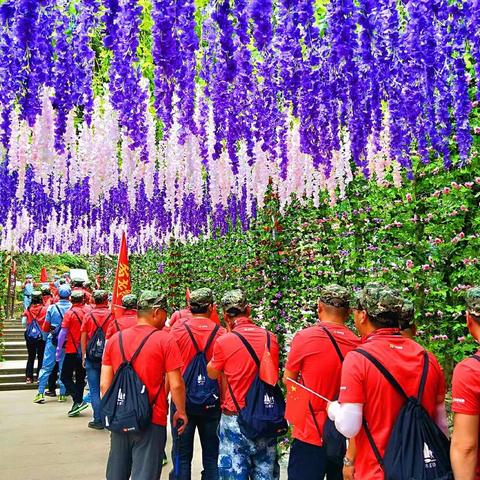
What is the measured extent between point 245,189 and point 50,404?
508 cm

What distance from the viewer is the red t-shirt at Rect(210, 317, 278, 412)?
3.54 m

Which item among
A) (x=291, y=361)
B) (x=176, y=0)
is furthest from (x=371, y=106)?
(x=291, y=361)

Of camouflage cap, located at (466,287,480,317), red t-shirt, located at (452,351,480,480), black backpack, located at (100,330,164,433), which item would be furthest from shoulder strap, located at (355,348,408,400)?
black backpack, located at (100,330,164,433)

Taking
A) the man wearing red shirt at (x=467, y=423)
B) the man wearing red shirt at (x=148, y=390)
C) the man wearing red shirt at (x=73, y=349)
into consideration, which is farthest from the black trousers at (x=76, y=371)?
the man wearing red shirt at (x=467, y=423)

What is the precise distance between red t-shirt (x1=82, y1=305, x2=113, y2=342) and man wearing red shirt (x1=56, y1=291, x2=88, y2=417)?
0.74 meters

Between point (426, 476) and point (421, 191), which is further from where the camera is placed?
point (421, 191)

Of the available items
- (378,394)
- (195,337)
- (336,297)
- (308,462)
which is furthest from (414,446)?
(195,337)

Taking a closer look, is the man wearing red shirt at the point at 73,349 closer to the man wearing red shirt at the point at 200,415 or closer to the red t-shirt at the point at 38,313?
the red t-shirt at the point at 38,313

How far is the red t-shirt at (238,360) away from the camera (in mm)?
3535

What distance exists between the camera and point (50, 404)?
919cm

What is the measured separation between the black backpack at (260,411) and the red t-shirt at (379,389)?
977 millimetres

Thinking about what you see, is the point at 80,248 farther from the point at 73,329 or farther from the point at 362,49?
the point at 362,49

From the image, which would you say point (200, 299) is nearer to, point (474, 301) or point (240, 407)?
point (240, 407)

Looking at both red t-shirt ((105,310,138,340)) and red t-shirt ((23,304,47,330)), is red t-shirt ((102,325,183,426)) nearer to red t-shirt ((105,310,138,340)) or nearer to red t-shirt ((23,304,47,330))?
red t-shirt ((105,310,138,340))
